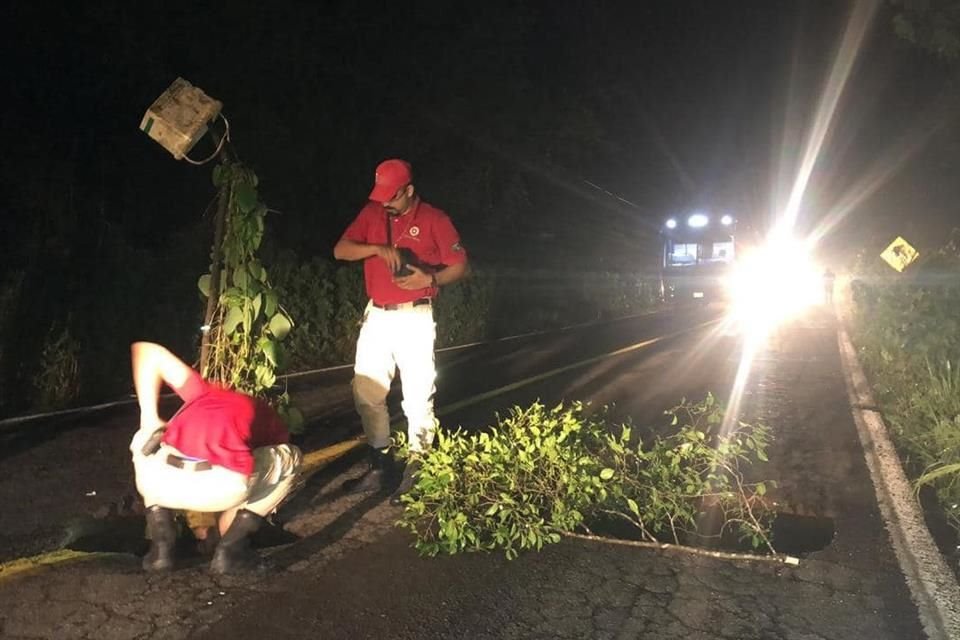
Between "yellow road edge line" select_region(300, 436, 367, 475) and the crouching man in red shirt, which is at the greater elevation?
the crouching man in red shirt

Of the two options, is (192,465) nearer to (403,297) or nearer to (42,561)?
(42,561)

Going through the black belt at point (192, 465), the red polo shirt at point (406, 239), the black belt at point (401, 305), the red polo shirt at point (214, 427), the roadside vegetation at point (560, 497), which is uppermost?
the red polo shirt at point (406, 239)

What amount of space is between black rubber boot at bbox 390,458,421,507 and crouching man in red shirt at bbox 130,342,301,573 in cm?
112

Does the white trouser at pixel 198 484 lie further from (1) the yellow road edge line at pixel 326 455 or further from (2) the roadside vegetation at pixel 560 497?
(1) the yellow road edge line at pixel 326 455

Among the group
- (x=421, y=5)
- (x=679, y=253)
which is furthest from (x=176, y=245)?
(x=679, y=253)

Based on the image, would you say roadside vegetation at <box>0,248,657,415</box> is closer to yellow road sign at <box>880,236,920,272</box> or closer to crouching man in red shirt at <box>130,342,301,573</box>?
crouching man in red shirt at <box>130,342,301,573</box>

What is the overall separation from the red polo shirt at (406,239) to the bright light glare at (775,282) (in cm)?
2282

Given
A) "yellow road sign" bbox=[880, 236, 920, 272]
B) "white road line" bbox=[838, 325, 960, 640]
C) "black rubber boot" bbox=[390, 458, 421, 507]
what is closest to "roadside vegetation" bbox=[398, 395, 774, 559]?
"black rubber boot" bbox=[390, 458, 421, 507]

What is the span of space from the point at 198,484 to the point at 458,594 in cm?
127

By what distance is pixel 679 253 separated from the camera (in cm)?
3195

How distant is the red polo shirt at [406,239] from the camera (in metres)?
4.89

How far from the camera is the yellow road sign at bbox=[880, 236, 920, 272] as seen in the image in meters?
17.8

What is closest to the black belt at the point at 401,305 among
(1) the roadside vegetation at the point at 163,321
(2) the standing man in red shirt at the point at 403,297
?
(2) the standing man in red shirt at the point at 403,297

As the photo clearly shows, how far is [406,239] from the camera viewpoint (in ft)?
16.1
